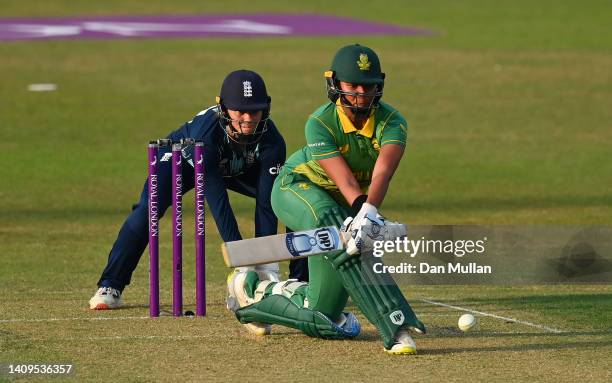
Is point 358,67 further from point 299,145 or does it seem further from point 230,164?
point 299,145

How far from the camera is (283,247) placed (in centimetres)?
735

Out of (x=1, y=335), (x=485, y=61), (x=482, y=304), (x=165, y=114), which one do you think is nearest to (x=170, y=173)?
(x=1, y=335)

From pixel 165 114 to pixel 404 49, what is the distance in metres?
7.57

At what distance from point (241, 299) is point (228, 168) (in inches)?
38.8

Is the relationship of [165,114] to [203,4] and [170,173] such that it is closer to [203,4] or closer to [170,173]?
[170,173]

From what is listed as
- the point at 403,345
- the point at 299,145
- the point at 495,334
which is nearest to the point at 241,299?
the point at 403,345

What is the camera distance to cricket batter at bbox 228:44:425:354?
24.0ft

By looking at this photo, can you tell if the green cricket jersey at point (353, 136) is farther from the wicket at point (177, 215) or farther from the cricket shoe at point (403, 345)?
the cricket shoe at point (403, 345)

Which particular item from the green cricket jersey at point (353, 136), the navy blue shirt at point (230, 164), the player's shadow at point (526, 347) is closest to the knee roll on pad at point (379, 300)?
the player's shadow at point (526, 347)

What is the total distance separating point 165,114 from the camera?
19672 millimetres

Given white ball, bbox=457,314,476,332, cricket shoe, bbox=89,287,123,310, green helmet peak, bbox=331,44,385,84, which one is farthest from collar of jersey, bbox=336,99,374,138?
cricket shoe, bbox=89,287,123,310

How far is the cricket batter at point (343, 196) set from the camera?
7.33m

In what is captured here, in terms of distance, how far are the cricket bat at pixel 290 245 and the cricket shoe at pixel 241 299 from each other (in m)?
0.62

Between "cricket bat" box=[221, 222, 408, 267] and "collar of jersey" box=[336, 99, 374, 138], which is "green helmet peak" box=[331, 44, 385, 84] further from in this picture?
"cricket bat" box=[221, 222, 408, 267]
